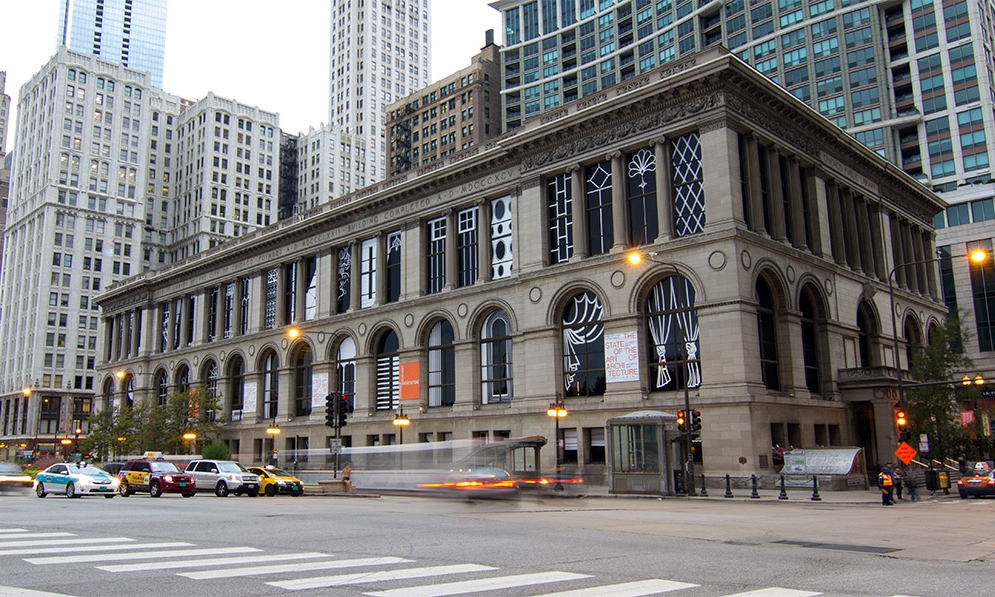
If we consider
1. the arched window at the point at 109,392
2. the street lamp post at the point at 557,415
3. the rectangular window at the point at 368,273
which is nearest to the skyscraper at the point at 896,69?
the rectangular window at the point at 368,273

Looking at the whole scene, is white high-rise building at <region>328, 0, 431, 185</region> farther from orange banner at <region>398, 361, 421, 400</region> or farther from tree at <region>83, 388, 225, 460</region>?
orange banner at <region>398, 361, 421, 400</region>

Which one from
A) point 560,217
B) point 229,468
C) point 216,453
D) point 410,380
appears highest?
point 560,217

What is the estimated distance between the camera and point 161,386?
86.0 meters

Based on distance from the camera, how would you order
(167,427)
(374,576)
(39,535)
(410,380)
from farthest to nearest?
1. (167,427)
2. (410,380)
3. (39,535)
4. (374,576)

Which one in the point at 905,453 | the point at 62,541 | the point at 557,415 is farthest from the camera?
the point at 557,415

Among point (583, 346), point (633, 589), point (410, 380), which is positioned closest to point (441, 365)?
point (410, 380)

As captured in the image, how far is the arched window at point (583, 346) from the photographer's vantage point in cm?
4609

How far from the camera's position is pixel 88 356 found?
398 feet

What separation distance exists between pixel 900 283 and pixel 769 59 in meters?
46.5

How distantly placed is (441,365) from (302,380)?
17209 millimetres

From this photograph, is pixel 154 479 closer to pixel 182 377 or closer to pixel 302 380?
pixel 302 380

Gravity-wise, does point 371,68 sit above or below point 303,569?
above

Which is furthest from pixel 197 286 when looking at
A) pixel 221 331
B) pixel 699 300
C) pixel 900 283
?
pixel 900 283

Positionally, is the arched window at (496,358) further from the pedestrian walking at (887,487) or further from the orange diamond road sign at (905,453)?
the pedestrian walking at (887,487)
